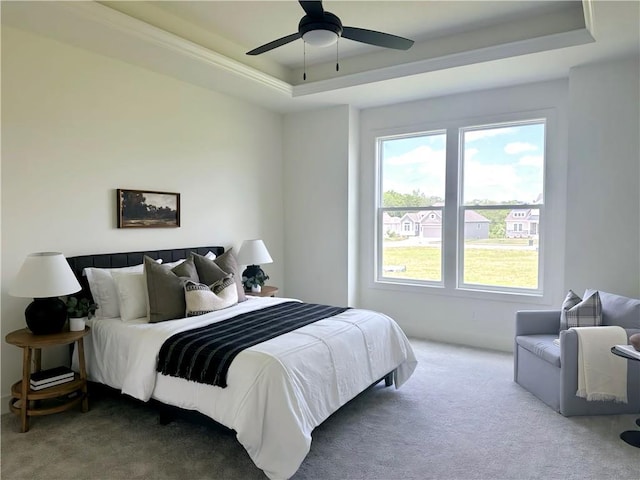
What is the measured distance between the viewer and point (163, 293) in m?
3.36

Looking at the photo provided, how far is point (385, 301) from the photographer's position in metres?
5.59

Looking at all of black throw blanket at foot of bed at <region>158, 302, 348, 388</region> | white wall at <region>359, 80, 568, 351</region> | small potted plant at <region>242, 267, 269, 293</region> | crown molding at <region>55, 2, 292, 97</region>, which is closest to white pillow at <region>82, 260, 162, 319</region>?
black throw blanket at foot of bed at <region>158, 302, 348, 388</region>

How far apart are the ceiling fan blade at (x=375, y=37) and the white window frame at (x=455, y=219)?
7.77 ft

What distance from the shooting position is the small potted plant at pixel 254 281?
16.0 feet

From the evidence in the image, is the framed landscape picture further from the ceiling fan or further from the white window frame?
the white window frame

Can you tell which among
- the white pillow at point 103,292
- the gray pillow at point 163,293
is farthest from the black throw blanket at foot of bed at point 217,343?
the white pillow at point 103,292

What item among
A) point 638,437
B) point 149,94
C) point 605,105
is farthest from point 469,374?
point 149,94

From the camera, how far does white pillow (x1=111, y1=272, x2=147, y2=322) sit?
341cm

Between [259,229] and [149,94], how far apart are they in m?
2.11

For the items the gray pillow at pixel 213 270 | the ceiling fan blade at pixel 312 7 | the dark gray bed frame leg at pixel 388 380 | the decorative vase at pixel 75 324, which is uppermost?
the ceiling fan blade at pixel 312 7

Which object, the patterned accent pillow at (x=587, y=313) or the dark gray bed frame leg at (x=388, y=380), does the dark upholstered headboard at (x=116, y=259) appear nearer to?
the dark gray bed frame leg at (x=388, y=380)

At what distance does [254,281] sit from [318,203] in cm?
144

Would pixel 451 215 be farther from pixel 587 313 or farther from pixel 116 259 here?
pixel 116 259

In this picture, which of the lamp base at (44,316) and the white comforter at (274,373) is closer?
the white comforter at (274,373)
